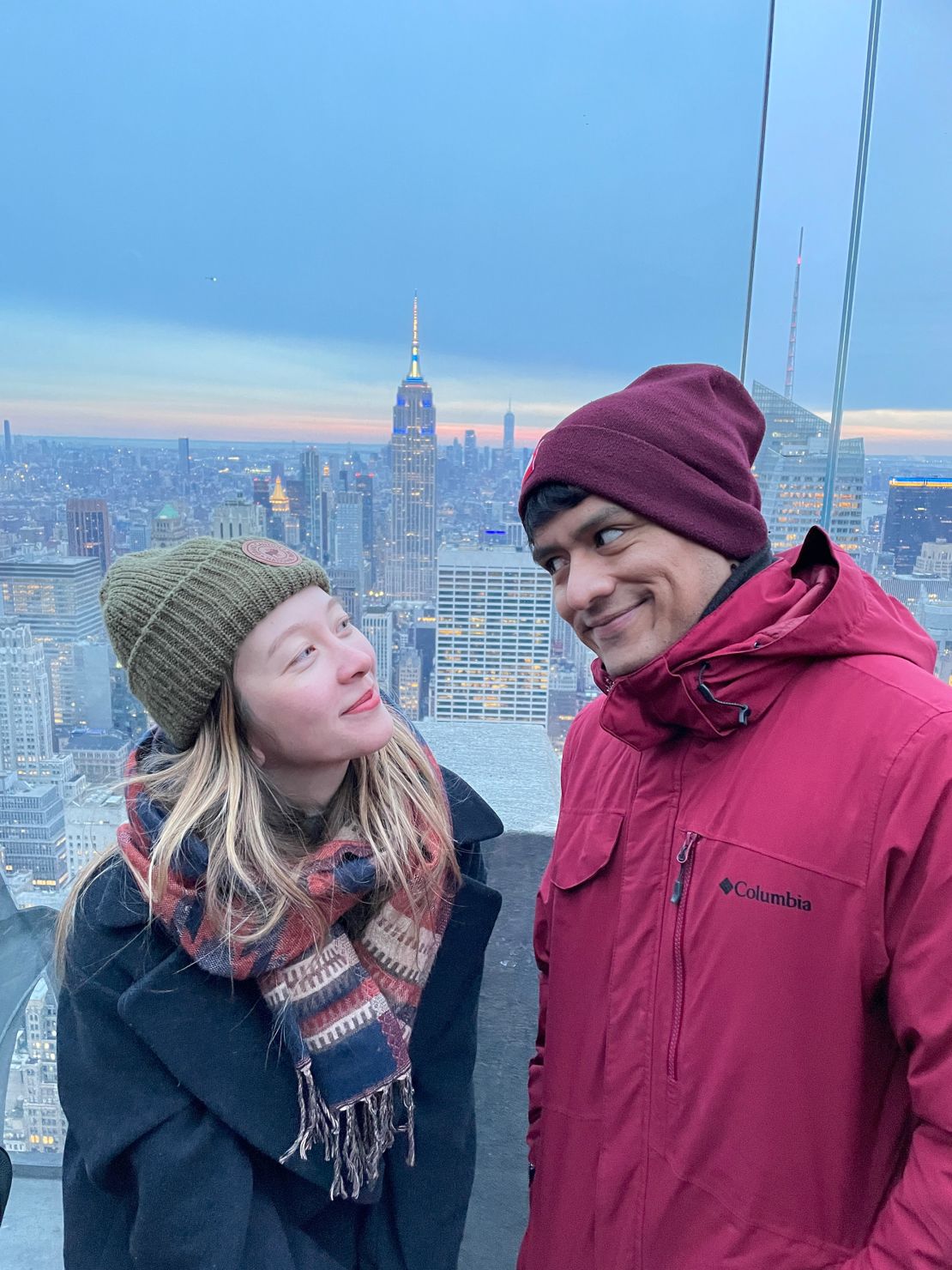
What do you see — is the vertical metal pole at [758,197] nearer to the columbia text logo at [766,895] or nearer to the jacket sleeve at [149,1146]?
the columbia text logo at [766,895]

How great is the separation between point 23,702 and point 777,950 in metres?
2.14

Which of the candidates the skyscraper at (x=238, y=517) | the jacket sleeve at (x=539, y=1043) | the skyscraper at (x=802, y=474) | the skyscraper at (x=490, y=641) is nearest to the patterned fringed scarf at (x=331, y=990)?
the jacket sleeve at (x=539, y=1043)

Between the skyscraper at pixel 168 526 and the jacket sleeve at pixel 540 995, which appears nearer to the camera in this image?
the jacket sleeve at pixel 540 995

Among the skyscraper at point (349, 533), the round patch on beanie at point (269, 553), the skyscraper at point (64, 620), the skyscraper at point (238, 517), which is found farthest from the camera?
the skyscraper at point (349, 533)

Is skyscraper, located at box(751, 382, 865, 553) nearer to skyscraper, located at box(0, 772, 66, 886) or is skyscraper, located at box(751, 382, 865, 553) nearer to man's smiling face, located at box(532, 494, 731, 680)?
man's smiling face, located at box(532, 494, 731, 680)

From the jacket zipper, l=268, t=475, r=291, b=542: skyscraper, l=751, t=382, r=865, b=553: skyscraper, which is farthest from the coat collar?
l=751, t=382, r=865, b=553: skyscraper

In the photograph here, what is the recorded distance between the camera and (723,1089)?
0.96 metres

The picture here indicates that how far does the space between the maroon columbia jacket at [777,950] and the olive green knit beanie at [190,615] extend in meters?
0.58

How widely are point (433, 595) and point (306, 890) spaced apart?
62.9 inches

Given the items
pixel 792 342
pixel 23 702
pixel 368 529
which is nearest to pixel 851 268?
pixel 792 342

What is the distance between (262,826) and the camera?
1.21m

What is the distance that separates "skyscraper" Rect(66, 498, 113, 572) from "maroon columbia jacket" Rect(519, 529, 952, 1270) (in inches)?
63.8

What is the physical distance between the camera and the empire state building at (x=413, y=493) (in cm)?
254

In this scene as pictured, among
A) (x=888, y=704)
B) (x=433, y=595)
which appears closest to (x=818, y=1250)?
(x=888, y=704)
